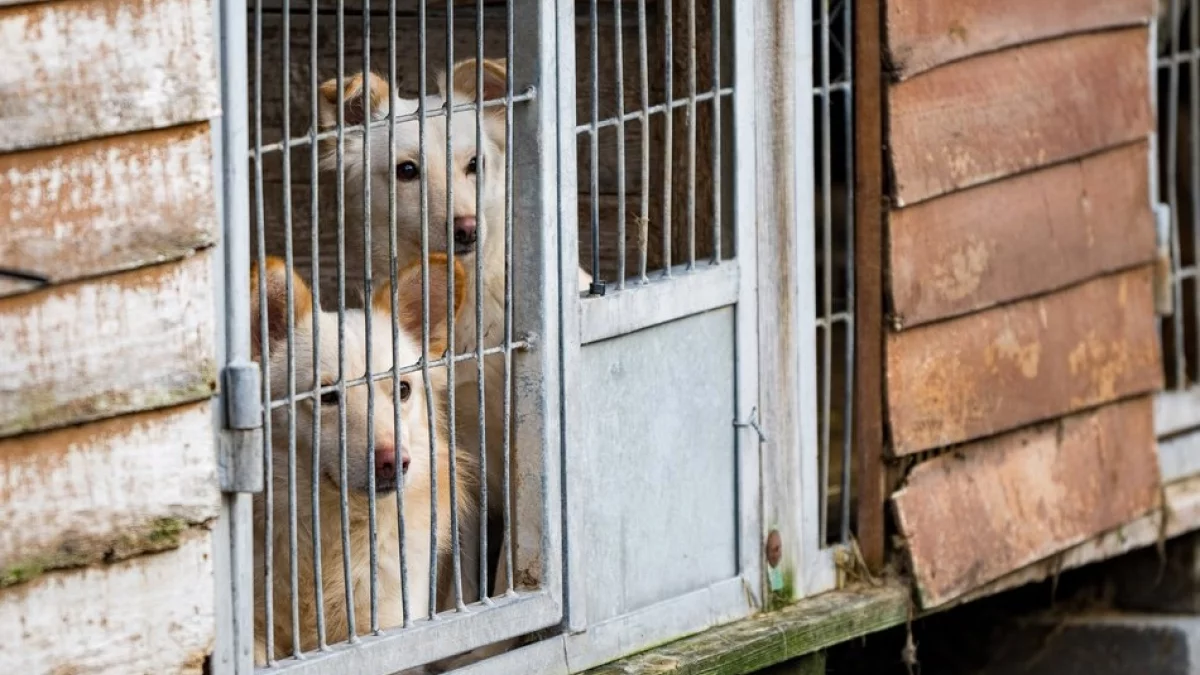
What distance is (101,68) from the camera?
336cm

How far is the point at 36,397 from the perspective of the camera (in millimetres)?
3320

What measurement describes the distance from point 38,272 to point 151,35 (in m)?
0.47

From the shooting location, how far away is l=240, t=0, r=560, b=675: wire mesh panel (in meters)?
3.95

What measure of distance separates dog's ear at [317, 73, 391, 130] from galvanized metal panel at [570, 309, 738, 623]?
908 mm

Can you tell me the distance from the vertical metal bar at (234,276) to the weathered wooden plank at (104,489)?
0.37 feet

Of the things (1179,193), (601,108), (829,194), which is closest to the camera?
(829,194)

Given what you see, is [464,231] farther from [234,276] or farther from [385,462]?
[234,276]

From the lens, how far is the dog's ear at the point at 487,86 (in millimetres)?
5051

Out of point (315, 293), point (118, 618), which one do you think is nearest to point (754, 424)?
point (315, 293)

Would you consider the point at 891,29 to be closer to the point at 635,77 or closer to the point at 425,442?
the point at 635,77

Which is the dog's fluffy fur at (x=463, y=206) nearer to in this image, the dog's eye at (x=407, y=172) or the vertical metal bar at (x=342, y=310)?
the dog's eye at (x=407, y=172)

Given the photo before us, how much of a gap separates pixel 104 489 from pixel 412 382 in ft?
4.70

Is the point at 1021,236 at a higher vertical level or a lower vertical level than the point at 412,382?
higher

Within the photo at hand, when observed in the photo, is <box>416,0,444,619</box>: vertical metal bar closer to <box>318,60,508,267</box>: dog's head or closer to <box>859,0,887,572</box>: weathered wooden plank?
<box>318,60,508,267</box>: dog's head
